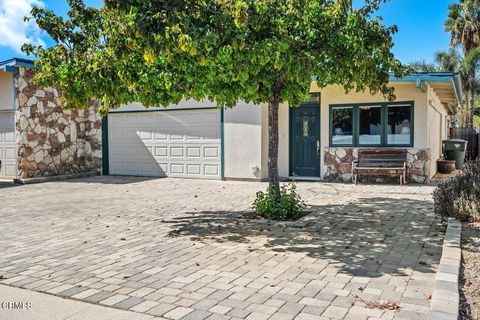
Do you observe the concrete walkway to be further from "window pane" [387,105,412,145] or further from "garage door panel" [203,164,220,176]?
"window pane" [387,105,412,145]

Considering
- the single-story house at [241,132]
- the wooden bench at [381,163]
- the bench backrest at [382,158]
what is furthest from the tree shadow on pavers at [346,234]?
the single-story house at [241,132]

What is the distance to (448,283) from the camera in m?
3.57

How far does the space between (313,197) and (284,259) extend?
4.81 meters

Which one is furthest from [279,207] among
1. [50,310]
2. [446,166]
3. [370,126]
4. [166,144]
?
[446,166]

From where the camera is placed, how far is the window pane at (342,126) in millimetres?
12352

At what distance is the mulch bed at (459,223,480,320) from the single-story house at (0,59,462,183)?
6.40 metres

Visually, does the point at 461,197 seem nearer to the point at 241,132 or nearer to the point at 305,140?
the point at 305,140

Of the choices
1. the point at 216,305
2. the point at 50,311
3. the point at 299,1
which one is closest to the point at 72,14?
the point at 299,1

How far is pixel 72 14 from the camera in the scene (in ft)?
19.5

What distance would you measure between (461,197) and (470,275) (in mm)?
2754

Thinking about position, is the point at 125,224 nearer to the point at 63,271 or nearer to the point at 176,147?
the point at 63,271

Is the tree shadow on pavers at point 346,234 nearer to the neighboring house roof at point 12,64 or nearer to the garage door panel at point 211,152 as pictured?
the garage door panel at point 211,152

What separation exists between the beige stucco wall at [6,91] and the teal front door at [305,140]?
8710 mm

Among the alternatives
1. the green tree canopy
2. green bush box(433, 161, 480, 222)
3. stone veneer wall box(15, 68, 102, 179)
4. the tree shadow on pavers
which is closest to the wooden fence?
the tree shadow on pavers
